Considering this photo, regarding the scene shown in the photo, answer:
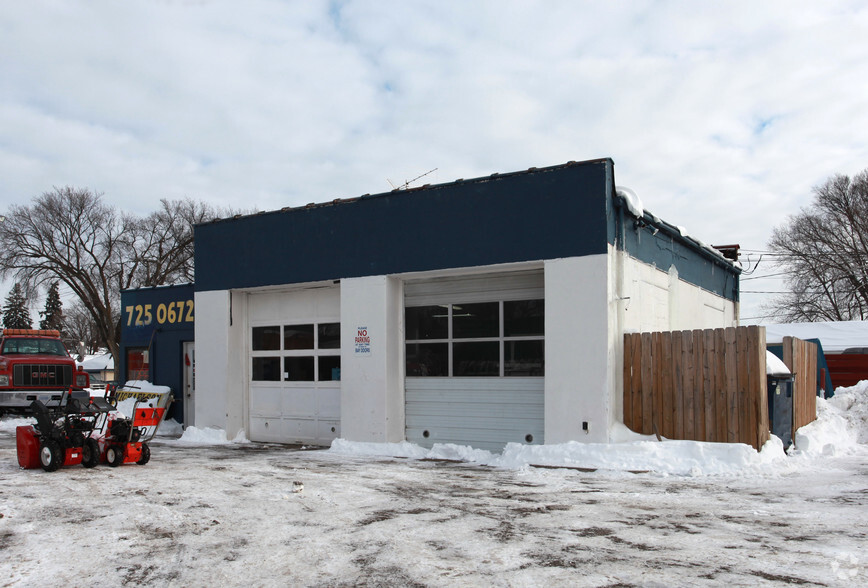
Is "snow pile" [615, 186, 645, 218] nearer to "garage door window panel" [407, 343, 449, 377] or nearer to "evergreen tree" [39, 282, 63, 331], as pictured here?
"garage door window panel" [407, 343, 449, 377]

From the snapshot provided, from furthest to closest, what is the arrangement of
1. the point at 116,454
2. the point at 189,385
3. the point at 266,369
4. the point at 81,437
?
1. the point at 189,385
2. the point at 266,369
3. the point at 116,454
4. the point at 81,437

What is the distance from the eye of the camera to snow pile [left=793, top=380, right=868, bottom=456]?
12.2 meters

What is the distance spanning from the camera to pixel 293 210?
49.2 feet

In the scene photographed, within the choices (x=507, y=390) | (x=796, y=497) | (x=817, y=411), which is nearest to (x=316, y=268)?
(x=507, y=390)

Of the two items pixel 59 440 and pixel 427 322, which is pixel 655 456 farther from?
pixel 59 440

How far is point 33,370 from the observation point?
63.7 feet

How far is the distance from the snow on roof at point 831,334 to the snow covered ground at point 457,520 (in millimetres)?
18261

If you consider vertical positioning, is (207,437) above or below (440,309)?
below

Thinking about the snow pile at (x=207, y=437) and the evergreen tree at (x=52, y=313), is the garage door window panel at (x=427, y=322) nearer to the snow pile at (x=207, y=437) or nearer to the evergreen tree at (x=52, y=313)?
the snow pile at (x=207, y=437)

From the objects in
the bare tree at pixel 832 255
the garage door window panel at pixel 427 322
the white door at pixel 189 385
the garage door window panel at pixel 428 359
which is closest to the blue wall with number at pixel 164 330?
the white door at pixel 189 385

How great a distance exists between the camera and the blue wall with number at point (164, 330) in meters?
17.7

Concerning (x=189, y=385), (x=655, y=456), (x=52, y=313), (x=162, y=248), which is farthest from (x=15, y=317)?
(x=655, y=456)

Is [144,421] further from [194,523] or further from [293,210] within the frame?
[293,210]

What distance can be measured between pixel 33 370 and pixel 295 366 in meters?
9.00
